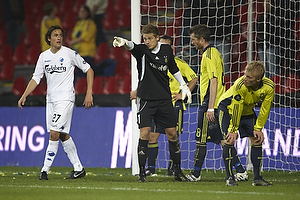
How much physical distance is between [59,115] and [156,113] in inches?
48.9

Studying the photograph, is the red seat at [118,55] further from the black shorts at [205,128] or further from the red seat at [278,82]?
the black shorts at [205,128]

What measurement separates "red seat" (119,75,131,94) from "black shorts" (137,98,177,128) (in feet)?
17.5

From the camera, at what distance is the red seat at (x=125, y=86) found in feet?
38.9

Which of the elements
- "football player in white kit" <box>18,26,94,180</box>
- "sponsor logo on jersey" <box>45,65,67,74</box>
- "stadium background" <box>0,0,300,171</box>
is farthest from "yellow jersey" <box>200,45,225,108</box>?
"stadium background" <box>0,0,300,171</box>

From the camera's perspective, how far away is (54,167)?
9.76m

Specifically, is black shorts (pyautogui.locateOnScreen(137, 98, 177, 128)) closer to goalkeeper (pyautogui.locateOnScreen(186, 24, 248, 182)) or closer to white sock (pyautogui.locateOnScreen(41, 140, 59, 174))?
goalkeeper (pyautogui.locateOnScreen(186, 24, 248, 182))

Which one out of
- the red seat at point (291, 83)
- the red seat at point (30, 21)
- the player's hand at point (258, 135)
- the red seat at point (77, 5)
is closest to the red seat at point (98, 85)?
the red seat at point (77, 5)

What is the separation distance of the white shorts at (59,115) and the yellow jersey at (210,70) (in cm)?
170

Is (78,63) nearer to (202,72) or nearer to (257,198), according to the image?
(202,72)

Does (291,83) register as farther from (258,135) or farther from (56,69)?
(56,69)

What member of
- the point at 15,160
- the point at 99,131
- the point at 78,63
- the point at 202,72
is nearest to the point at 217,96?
the point at 202,72

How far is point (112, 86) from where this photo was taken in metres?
12.1

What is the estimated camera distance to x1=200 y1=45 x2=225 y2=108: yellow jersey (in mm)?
6629

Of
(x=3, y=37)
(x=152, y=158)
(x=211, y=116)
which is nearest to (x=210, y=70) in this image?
(x=211, y=116)
